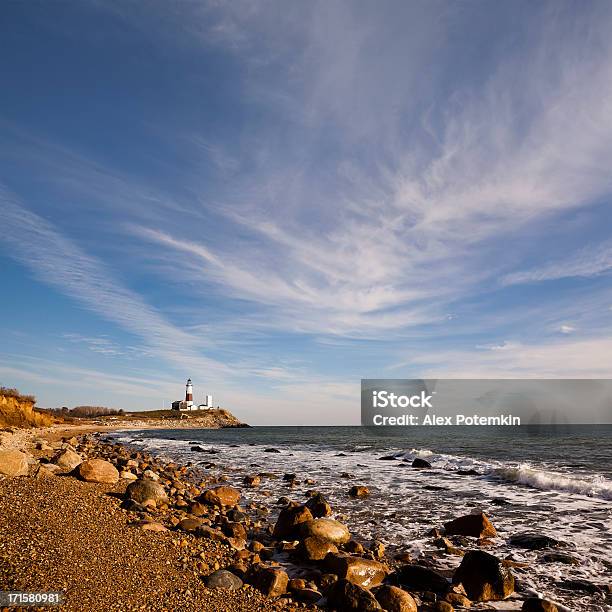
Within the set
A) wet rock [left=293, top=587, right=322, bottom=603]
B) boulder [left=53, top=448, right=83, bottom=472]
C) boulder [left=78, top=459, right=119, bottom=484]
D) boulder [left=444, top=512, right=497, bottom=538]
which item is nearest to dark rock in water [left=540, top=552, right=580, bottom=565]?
boulder [left=444, top=512, right=497, bottom=538]

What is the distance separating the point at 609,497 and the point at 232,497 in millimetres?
16250

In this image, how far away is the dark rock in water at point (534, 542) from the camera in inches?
438

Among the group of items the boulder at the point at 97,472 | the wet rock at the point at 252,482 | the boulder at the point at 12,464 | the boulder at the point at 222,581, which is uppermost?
the boulder at the point at 12,464

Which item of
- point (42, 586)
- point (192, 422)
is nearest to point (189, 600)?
point (42, 586)

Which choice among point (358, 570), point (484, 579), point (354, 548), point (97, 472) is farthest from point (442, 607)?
point (97, 472)

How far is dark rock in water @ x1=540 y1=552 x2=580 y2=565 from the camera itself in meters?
10.0

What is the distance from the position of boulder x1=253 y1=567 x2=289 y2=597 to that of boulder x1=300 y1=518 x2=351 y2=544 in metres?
2.64

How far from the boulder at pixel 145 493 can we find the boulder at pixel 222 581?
5792mm

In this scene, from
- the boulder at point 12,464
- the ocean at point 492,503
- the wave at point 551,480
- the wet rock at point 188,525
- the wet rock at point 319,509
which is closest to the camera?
the ocean at point 492,503

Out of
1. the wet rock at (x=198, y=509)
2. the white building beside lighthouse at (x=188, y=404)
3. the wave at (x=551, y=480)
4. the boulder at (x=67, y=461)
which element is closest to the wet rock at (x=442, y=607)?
the wet rock at (x=198, y=509)

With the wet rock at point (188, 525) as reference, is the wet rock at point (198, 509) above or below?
below

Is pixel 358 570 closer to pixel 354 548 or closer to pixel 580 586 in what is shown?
pixel 354 548

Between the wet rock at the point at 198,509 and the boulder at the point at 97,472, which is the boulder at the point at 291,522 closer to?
the wet rock at the point at 198,509

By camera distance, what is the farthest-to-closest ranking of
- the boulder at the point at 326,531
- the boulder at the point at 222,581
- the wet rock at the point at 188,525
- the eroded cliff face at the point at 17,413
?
the eroded cliff face at the point at 17,413
the wet rock at the point at 188,525
the boulder at the point at 326,531
the boulder at the point at 222,581
